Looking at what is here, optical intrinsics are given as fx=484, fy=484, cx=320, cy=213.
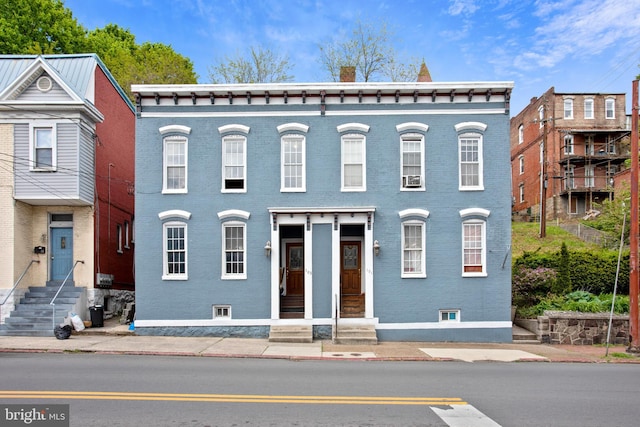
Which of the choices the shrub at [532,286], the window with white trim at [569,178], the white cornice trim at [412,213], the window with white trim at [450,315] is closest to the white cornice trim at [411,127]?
the white cornice trim at [412,213]

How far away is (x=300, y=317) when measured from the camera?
55.5 ft

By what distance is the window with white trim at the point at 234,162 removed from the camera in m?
16.8

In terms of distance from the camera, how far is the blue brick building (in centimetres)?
1644

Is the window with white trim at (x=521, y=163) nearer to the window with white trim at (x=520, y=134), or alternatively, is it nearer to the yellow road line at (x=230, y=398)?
the window with white trim at (x=520, y=134)

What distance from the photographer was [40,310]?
16.4 m

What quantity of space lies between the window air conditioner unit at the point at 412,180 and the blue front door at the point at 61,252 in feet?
40.4

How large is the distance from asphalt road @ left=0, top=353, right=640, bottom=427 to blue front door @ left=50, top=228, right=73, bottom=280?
591cm

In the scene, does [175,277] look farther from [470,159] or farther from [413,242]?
[470,159]

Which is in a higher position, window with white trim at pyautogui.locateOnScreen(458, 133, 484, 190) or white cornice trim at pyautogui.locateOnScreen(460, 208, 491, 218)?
window with white trim at pyautogui.locateOnScreen(458, 133, 484, 190)

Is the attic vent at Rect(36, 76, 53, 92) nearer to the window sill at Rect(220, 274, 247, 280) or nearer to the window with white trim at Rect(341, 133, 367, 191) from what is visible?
the window sill at Rect(220, 274, 247, 280)

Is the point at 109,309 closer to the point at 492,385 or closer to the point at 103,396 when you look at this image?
the point at 103,396

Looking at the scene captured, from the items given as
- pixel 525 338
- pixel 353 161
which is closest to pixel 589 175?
pixel 525 338

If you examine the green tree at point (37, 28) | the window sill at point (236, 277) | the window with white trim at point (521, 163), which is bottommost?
the window sill at point (236, 277)

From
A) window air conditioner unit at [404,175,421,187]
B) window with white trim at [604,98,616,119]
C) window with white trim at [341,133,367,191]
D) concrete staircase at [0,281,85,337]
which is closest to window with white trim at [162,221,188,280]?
concrete staircase at [0,281,85,337]
